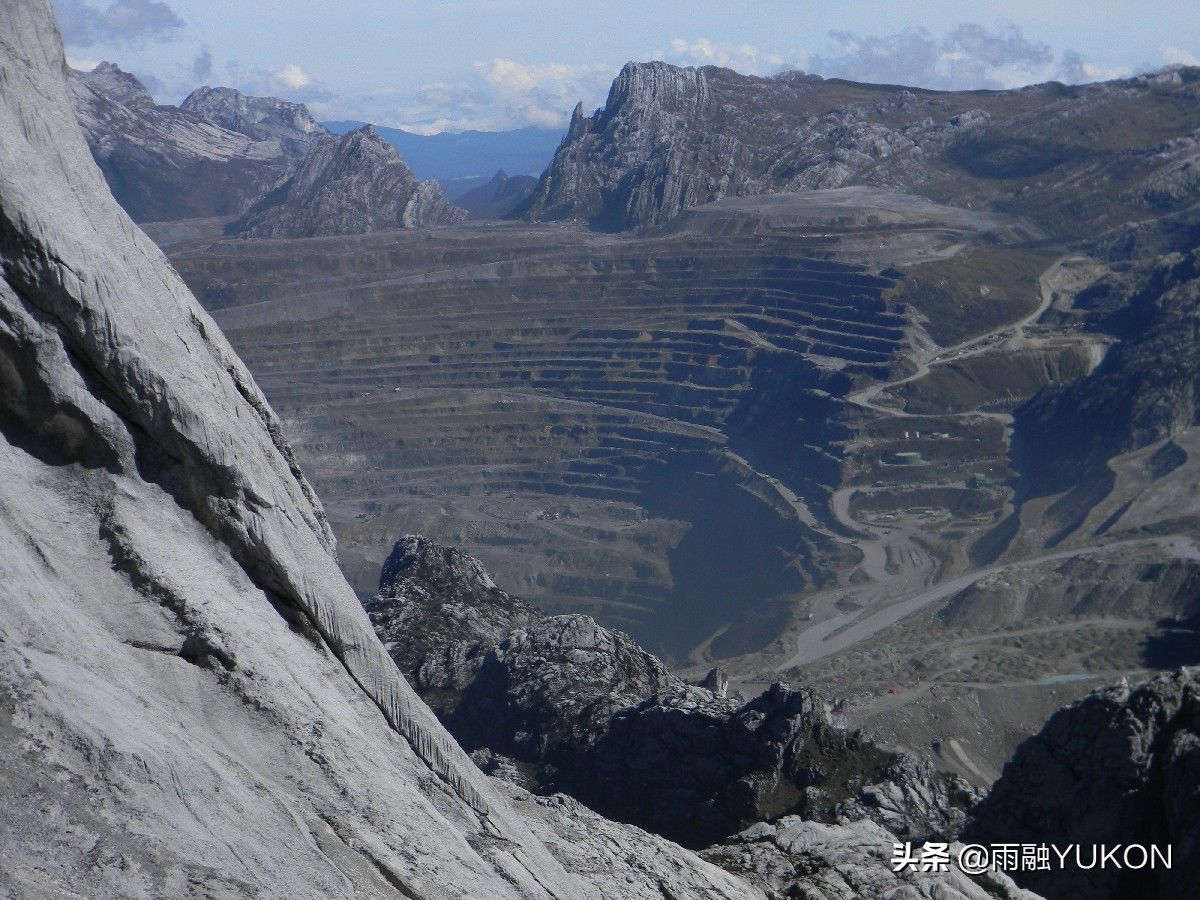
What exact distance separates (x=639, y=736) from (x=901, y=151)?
517ft

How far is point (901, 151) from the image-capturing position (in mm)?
175125

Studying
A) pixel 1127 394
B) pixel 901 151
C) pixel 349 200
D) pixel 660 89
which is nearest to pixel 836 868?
pixel 1127 394

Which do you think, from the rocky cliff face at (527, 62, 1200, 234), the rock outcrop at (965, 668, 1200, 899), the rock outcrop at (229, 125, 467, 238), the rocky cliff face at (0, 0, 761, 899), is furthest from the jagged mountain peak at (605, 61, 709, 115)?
the rocky cliff face at (0, 0, 761, 899)

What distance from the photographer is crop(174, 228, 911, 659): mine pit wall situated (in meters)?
97.8

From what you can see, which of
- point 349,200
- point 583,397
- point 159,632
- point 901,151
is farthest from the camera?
point 349,200

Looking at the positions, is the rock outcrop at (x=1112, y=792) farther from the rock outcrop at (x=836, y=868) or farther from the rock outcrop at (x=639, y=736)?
the rock outcrop at (x=836, y=868)

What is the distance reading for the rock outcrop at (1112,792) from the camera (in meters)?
22.5

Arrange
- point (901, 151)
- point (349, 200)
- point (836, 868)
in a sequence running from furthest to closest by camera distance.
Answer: point (349, 200)
point (901, 151)
point (836, 868)

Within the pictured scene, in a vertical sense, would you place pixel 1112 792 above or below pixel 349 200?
below

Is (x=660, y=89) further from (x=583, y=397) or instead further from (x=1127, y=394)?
(x=1127, y=394)

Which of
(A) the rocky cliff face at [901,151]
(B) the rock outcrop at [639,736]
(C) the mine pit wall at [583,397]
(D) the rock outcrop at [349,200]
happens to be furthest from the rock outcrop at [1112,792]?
(D) the rock outcrop at [349,200]

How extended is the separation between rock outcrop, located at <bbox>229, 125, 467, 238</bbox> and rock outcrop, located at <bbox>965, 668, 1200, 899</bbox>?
163952 mm

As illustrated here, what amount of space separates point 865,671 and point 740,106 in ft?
519

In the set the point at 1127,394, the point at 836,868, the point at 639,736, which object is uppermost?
the point at 1127,394
